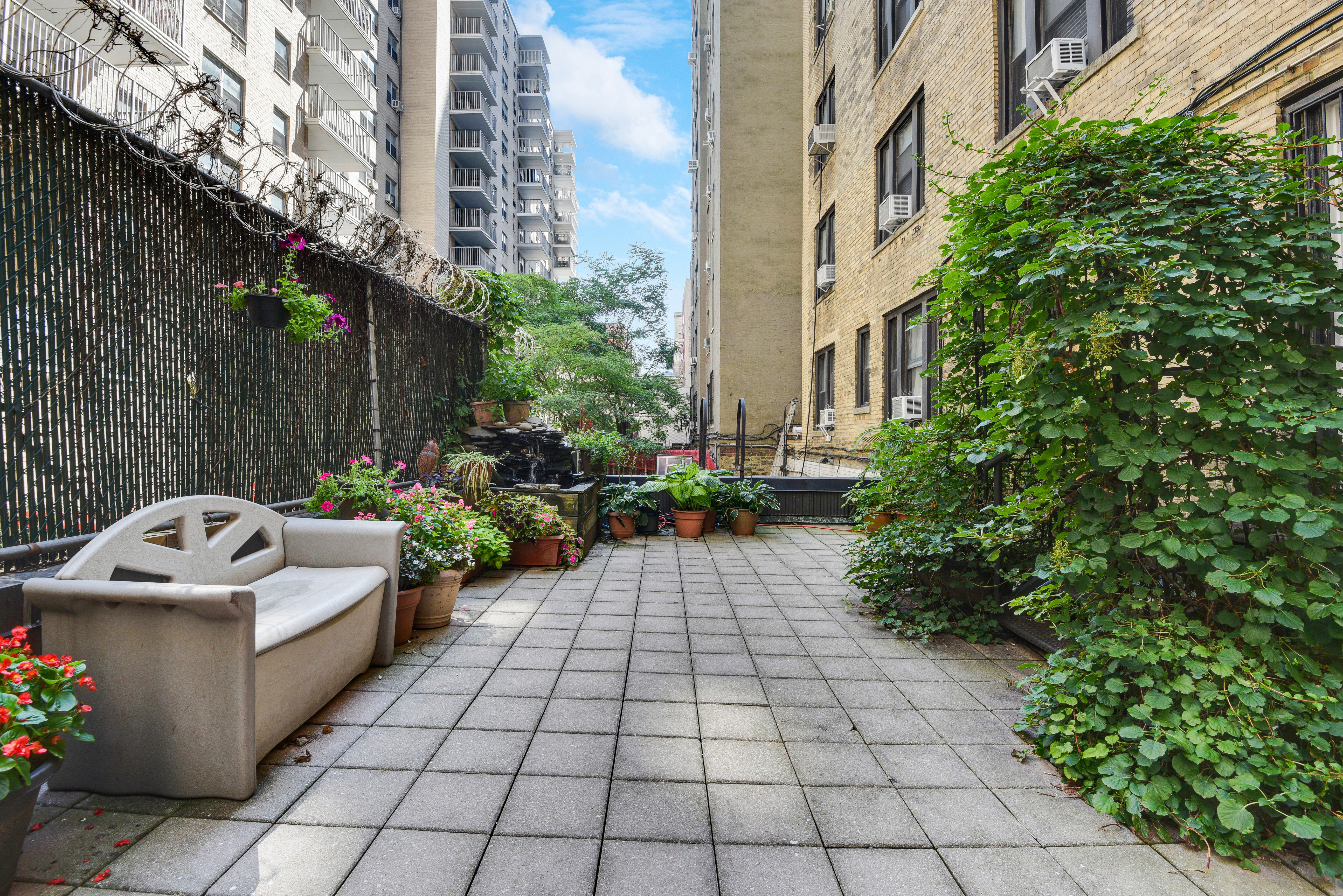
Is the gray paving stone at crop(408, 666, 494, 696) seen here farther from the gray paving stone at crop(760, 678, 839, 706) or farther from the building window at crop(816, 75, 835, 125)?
the building window at crop(816, 75, 835, 125)

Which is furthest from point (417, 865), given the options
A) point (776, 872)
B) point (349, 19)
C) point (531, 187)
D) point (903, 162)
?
point (531, 187)

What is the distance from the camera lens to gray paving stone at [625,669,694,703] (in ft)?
9.25

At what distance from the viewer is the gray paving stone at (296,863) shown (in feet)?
5.17

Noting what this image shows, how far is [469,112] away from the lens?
2711 centimetres

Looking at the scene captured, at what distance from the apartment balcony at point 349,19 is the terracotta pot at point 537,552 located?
62.8 ft

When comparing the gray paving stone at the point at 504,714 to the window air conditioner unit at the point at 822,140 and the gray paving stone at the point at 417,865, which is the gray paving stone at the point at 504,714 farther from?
the window air conditioner unit at the point at 822,140

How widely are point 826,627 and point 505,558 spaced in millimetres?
2521

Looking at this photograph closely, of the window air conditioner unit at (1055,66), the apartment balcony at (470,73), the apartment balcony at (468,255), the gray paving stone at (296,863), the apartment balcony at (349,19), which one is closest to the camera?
the gray paving stone at (296,863)

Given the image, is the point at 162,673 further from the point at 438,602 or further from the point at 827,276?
the point at 827,276

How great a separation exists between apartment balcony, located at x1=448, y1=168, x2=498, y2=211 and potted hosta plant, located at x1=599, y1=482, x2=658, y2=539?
24344mm

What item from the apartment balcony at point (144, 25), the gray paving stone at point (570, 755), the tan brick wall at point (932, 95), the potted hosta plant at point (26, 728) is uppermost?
the apartment balcony at point (144, 25)

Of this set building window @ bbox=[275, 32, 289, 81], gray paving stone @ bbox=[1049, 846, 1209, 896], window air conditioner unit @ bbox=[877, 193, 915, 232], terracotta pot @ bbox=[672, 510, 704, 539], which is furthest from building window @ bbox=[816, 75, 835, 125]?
building window @ bbox=[275, 32, 289, 81]

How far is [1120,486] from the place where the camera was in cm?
225

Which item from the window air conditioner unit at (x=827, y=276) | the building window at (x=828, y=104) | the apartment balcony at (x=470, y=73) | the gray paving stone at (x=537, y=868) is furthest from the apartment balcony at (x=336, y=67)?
the gray paving stone at (x=537, y=868)
